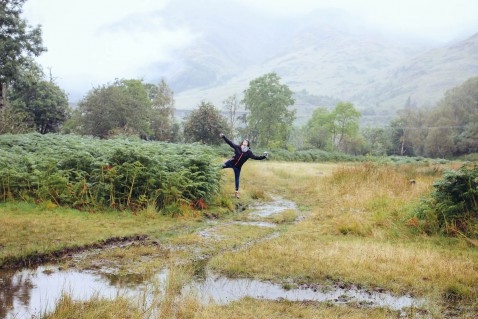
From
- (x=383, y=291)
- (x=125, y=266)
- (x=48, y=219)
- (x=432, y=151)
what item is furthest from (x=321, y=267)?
(x=432, y=151)

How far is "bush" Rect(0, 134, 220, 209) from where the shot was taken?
12.6 m

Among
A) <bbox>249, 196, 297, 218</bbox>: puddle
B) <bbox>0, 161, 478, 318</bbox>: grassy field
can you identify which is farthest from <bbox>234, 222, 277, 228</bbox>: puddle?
<bbox>249, 196, 297, 218</bbox>: puddle

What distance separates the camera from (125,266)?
311 inches

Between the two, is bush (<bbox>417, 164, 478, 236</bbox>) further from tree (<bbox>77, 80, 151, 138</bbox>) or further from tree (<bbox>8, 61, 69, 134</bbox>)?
tree (<bbox>8, 61, 69, 134</bbox>)

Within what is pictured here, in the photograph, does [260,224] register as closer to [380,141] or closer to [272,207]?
[272,207]

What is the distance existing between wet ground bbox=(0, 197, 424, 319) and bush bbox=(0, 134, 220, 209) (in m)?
4.07

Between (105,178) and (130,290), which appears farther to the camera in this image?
(105,178)

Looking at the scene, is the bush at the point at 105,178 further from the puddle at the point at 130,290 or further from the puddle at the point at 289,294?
the puddle at the point at 289,294

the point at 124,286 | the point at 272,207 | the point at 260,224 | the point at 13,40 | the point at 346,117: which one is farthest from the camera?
the point at 346,117

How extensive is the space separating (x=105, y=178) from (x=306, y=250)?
6990 millimetres

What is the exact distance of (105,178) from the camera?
13.0 metres

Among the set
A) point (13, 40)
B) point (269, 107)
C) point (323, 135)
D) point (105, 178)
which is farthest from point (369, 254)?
point (323, 135)

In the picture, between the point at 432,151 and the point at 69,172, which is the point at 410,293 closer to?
the point at 69,172

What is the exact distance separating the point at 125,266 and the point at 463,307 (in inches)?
230
